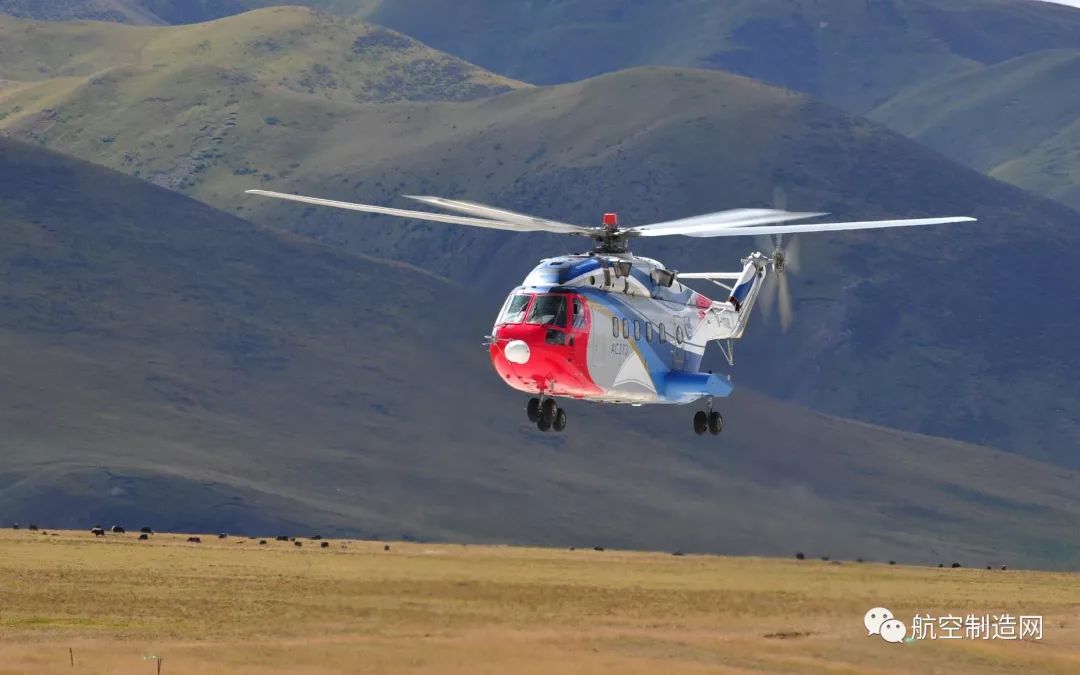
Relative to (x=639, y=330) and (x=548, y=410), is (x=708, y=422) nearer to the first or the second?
(x=639, y=330)

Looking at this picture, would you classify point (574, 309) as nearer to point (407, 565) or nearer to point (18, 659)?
point (18, 659)

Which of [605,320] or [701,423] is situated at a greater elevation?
[605,320]

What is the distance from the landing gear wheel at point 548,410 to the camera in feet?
191

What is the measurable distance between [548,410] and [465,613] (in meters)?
27.9

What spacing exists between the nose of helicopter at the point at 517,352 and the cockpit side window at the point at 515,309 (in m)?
0.91

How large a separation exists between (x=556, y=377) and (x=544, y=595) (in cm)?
3745

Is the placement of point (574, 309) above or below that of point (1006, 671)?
above

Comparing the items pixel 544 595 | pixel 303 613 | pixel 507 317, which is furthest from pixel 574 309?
pixel 544 595

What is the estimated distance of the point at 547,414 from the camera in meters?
58.4

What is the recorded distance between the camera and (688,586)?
102375 mm

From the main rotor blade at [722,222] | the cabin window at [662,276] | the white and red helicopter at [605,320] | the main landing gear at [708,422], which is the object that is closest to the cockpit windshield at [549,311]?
the white and red helicopter at [605,320]

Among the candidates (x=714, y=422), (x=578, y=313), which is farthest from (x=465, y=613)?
(x=578, y=313)

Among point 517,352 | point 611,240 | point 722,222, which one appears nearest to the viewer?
point 517,352

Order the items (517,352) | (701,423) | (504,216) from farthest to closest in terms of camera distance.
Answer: (701,423) → (504,216) → (517,352)
